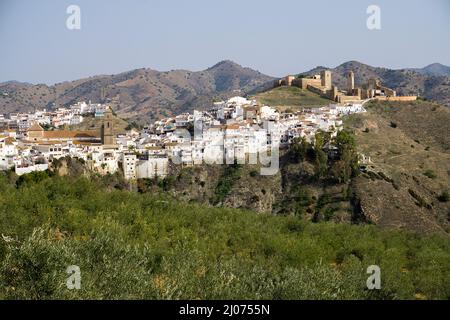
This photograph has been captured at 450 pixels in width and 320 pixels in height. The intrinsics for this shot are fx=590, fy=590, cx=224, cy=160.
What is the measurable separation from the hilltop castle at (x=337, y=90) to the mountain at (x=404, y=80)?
34434mm

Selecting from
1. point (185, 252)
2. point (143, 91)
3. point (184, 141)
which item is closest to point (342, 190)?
point (184, 141)

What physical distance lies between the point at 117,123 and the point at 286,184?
3097 cm

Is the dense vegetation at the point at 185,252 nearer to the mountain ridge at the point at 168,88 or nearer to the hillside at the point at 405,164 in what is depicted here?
the hillside at the point at 405,164

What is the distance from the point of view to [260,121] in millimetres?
45031

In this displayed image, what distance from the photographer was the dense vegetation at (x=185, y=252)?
829 cm

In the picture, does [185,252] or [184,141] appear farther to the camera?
[184,141]

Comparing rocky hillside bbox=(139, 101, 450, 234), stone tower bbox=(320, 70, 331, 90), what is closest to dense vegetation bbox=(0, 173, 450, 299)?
rocky hillside bbox=(139, 101, 450, 234)

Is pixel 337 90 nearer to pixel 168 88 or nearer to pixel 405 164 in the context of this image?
pixel 405 164

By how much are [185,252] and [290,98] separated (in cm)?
4765

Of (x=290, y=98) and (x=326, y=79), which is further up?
(x=326, y=79)

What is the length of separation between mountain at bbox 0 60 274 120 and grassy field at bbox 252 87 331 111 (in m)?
38.8

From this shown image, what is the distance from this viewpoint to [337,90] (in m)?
58.4

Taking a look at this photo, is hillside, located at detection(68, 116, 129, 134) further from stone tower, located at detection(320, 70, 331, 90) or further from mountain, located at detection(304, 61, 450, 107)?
mountain, located at detection(304, 61, 450, 107)
